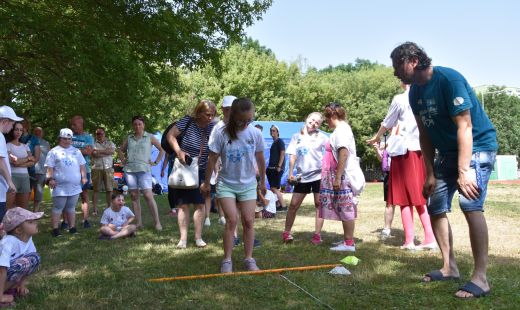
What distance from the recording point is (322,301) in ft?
12.2

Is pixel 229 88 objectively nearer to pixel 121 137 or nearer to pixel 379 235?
pixel 121 137

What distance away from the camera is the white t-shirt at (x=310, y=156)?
21.6 feet

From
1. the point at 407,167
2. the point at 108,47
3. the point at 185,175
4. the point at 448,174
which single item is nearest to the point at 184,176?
the point at 185,175

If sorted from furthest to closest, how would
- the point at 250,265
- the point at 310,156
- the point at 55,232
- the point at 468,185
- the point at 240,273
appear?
the point at 55,232 < the point at 310,156 < the point at 250,265 < the point at 240,273 < the point at 468,185

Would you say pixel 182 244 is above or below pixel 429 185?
below

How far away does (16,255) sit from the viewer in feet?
12.5

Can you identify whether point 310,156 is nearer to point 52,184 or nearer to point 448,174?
point 448,174

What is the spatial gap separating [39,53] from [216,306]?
8547 millimetres

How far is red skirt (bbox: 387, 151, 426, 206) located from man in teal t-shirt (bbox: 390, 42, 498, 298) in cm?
167

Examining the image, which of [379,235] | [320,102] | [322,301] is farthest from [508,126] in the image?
[322,301]

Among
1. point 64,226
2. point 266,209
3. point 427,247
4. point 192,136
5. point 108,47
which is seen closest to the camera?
point 427,247

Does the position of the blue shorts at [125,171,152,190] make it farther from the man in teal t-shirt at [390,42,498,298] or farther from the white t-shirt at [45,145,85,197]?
the man in teal t-shirt at [390,42,498,298]

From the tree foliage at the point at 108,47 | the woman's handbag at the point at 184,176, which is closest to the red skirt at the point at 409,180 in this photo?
the woman's handbag at the point at 184,176

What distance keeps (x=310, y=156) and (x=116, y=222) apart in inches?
119
